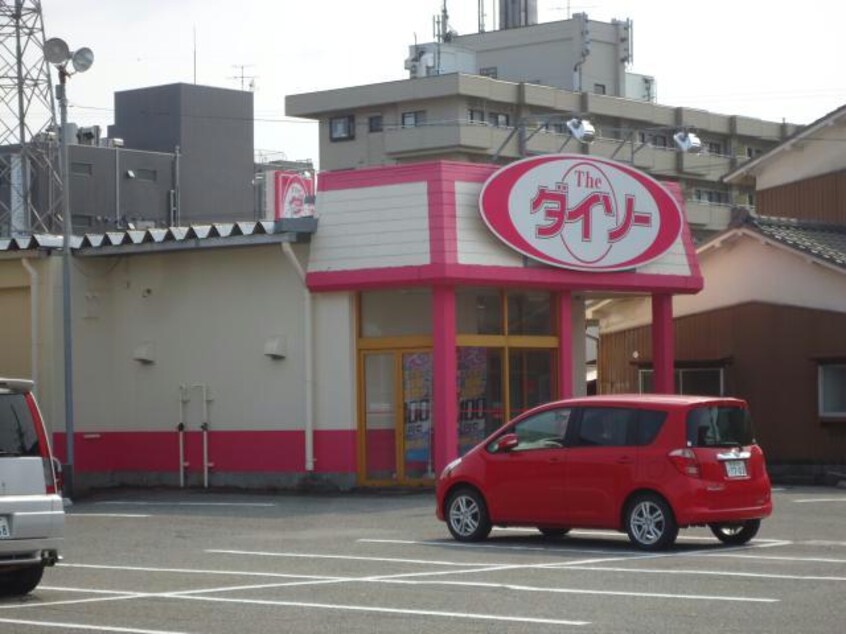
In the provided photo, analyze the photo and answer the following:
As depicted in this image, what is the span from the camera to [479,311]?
1140 inches

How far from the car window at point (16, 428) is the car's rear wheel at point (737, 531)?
762 cm

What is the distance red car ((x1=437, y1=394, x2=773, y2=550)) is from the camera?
1798 cm

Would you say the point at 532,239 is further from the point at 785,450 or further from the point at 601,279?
the point at 785,450

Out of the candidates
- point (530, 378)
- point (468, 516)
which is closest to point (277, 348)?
point (530, 378)

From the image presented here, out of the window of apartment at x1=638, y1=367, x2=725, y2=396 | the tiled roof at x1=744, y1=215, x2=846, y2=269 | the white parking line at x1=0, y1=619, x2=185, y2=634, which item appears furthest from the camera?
the window of apartment at x1=638, y1=367, x2=725, y2=396

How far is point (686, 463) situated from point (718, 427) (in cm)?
75

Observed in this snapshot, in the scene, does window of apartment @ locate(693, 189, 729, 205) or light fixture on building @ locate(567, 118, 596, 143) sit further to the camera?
window of apartment @ locate(693, 189, 729, 205)

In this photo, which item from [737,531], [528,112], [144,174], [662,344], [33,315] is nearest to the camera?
[737,531]

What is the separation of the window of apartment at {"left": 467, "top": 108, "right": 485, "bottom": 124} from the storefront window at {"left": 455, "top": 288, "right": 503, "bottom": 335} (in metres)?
43.5

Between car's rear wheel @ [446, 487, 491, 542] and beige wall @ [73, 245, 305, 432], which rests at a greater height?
beige wall @ [73, 245, 305, 432]

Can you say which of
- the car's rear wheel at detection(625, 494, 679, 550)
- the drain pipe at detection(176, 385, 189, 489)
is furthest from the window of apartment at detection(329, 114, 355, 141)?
the car's rear wheel at detection(625, 494, 679, 550)

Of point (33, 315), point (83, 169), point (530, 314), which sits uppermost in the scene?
point (83, 169)

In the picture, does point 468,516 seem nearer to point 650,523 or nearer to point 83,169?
point 650,523

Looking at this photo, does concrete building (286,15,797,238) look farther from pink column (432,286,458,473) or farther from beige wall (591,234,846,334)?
pink column (432,286,458,473)
